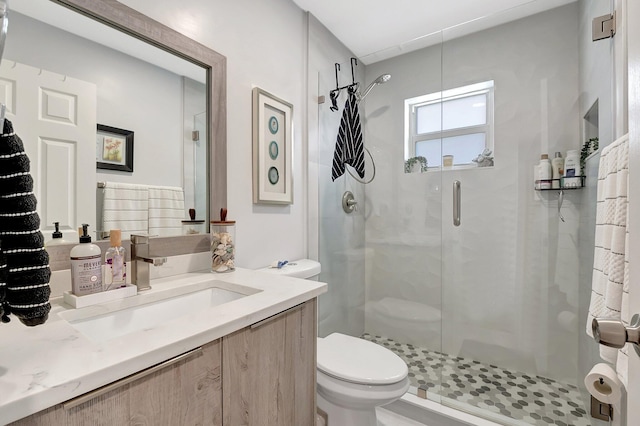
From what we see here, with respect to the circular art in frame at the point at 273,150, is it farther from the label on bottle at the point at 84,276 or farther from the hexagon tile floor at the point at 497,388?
the hexagon tile floor at the point at 497,388

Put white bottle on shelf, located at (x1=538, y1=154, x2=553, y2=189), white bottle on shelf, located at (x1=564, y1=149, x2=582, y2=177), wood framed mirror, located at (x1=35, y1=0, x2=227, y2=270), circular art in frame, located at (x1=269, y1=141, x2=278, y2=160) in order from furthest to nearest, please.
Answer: white bottle on shelf, located at (x1=538, y1=154, x2=553, y2=189), white bottle on shelf, located at (x1=564, y1=149, x2=582, y2=177), circular art in frame, located at (x1=269, y1=141, x2=278, y2=160), wood framed mirror, located at (x1=35, y1=0, x2=227, y2=270)

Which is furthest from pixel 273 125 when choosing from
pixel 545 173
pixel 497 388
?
pixel 497 388

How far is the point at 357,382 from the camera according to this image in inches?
51.1

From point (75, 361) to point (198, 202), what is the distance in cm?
86

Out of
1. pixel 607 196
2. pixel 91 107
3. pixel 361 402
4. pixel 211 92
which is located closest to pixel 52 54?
pixel 91 107

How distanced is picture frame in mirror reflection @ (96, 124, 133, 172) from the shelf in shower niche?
7.53ft

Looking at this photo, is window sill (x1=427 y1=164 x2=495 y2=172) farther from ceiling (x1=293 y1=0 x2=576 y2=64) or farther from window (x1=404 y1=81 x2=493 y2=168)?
ceiling (x1=293 y1=0 x2=576 y2=64)

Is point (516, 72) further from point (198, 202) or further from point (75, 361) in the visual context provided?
point (75, 361)

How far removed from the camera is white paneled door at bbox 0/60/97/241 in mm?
855

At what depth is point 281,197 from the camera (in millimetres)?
1792

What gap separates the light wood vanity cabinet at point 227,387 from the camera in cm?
55

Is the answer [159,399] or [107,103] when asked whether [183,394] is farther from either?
[107,103]

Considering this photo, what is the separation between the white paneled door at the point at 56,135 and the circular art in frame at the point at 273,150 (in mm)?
845

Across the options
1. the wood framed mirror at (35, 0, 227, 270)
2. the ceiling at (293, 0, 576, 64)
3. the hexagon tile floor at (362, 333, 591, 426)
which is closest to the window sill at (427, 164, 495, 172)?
the ceiling at (293, 0, 576, 64)
